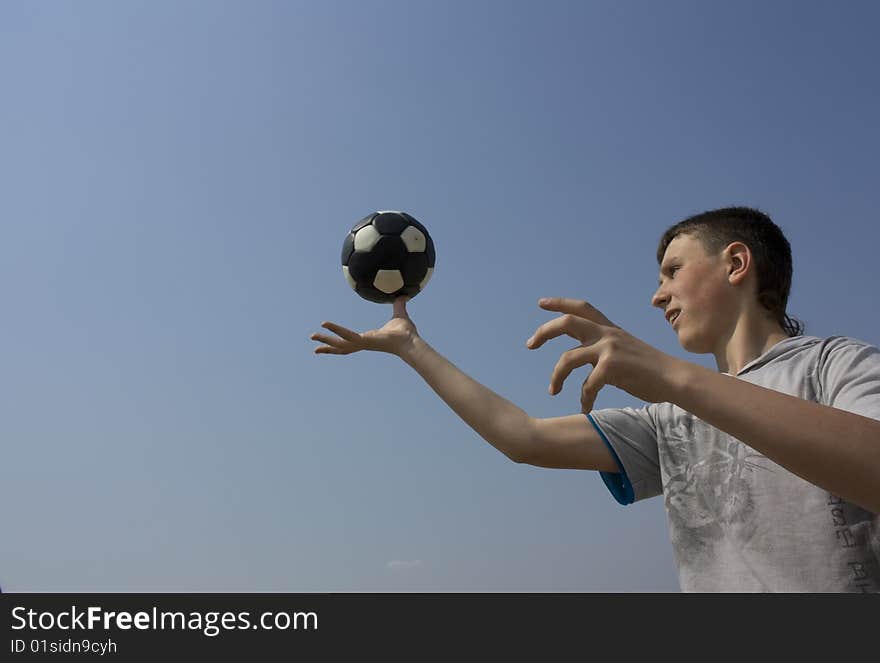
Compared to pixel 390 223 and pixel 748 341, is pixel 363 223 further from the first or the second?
pixel 748 341

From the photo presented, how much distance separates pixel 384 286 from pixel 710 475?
127 inches

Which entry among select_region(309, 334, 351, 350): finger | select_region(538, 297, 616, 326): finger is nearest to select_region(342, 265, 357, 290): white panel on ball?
select_region(309, 334, 351, 350): finger

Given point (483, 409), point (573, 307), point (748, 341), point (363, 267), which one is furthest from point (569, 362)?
point (363, 267)

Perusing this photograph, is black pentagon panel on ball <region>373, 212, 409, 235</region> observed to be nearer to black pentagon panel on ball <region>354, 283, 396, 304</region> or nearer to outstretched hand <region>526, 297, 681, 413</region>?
black pentagon panel on ball <region>354, 283, 396, 304</region>

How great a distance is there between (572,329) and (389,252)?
155 inches

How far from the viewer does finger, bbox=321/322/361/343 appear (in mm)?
5371

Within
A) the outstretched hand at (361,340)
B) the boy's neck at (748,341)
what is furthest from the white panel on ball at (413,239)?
the boy's neck at (748,341)

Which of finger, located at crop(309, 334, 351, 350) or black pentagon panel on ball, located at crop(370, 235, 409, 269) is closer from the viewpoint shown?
finger, located at crop(309, 334, 351, 350)

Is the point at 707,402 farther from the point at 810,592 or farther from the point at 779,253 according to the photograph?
the point at 779,253

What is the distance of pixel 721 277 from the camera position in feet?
16.2

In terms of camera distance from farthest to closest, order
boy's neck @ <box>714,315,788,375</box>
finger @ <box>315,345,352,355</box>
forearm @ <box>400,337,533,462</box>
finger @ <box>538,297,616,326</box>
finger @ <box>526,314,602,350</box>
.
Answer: finger @ <box>315,345,352,355</box>
forearm @ <box>400,337,533,462</box>
boy's neck @ <box>714,315,788,375</box>
finger @ <box>538,297,616,326</box>
finger @ <box>526,314,602,350</box>

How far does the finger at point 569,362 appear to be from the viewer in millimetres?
2865

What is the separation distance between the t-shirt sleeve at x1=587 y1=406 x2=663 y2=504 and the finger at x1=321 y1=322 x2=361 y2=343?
5.68 ft

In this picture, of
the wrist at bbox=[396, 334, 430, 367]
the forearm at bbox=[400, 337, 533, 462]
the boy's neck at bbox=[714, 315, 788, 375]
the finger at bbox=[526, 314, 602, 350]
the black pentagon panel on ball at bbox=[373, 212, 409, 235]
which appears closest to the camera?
the finger at bbox=[526, 314, 602, 350]
